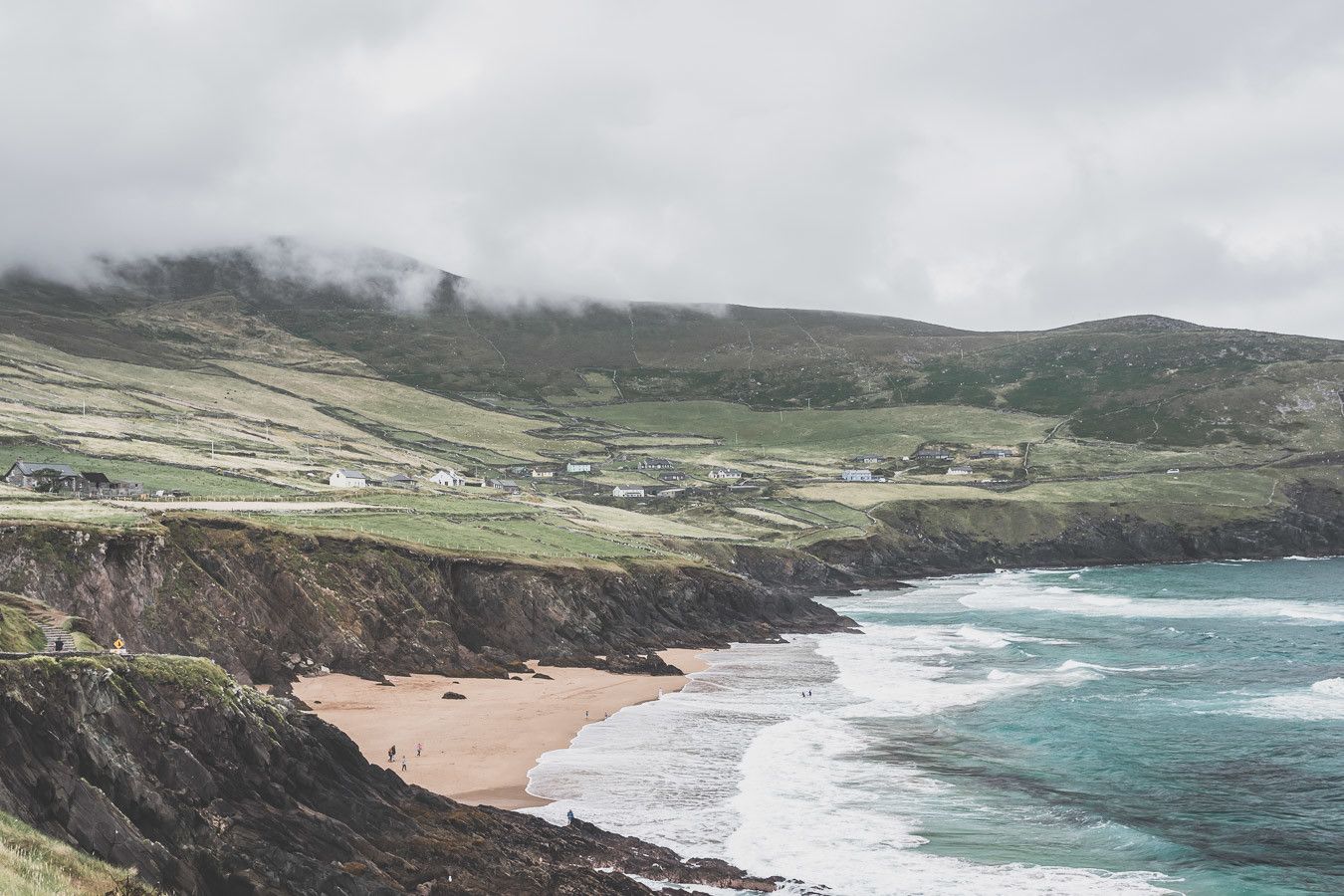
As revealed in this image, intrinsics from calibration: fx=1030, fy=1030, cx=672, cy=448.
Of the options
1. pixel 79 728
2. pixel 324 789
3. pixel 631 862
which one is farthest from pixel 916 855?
pixel 79 728

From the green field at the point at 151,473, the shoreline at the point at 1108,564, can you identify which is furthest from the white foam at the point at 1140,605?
the green field at the point at 151,473

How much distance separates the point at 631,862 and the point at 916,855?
32.2ft

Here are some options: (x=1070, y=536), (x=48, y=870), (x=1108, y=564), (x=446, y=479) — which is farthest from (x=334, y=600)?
(x=1070, y=536)

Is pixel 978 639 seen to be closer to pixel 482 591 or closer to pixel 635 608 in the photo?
pixel 635 608

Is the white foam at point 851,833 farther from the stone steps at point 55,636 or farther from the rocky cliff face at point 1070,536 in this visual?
the rocky cliff face at point 1070,536

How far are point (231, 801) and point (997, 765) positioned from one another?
34.1 meters

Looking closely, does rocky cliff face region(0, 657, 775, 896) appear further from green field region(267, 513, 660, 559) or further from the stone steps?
green field region(267, 513, 660, 559)

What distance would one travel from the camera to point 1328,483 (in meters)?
182

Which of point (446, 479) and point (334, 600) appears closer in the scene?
point (334, 600)

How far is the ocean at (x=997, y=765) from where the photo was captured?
34469 mm

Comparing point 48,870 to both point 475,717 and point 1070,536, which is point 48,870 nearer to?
point 475,717

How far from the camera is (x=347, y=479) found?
120938 millimetres

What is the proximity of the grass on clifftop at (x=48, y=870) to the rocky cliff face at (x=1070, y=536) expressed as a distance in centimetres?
13371

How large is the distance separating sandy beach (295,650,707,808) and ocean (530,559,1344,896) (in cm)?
169
